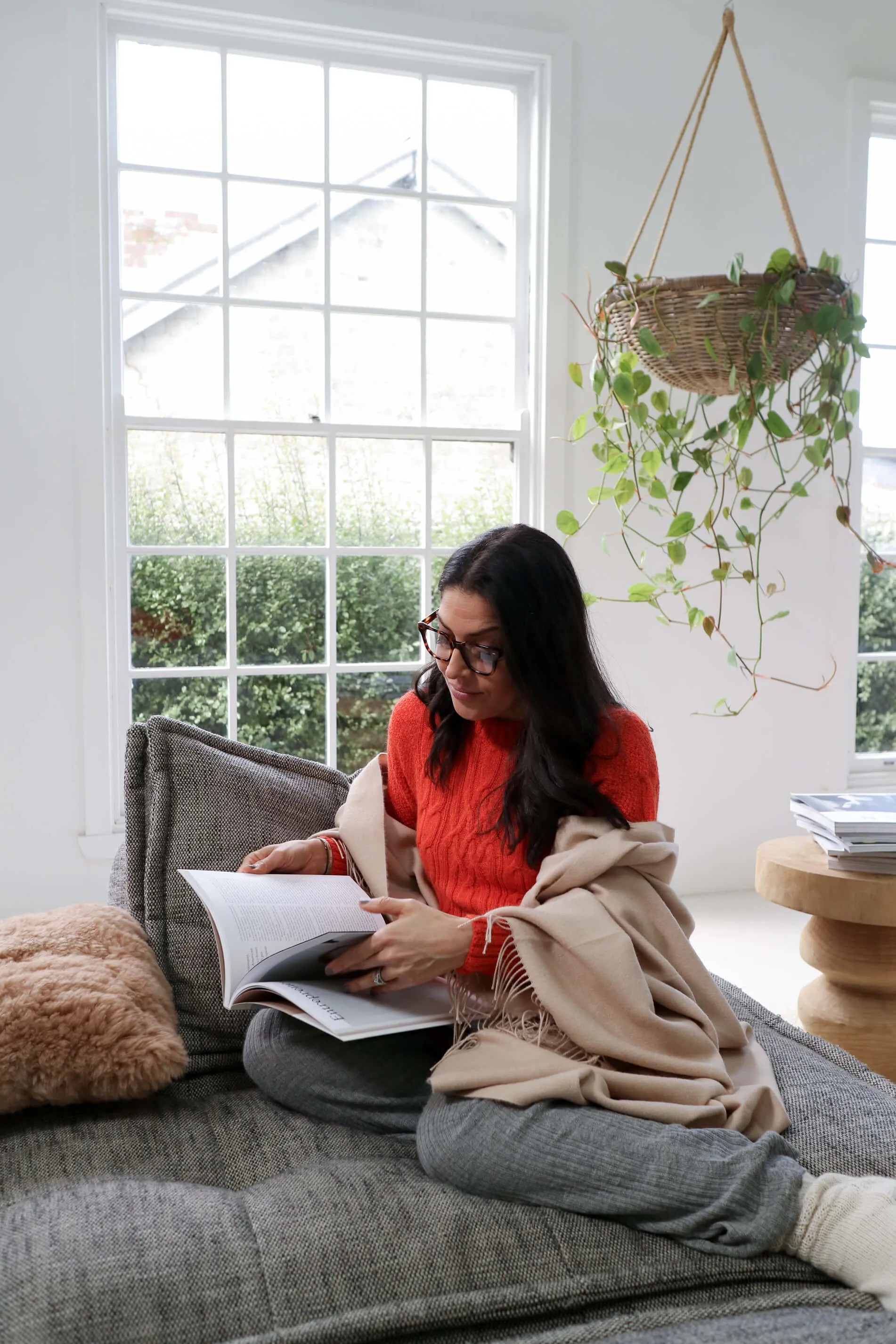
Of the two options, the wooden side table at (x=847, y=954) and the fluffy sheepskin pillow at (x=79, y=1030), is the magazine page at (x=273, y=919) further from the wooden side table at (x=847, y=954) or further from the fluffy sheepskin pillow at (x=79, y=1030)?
the wooden side table at (x=847, y=954)

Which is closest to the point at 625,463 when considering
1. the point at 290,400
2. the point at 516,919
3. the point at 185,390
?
the point at 290,400

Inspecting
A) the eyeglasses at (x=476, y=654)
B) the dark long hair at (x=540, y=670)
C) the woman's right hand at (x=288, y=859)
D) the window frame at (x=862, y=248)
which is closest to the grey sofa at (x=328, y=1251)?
the woman's right hand at (x=288, y=859)

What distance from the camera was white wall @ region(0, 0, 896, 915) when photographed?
3.07 meters

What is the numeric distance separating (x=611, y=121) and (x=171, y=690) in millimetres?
2313

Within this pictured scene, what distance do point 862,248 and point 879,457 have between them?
0.74 meters

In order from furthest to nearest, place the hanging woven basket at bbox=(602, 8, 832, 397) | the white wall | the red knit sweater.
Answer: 1. the white wall
2. the hanging woven basket at bbox=(602, 8, 832, 397)
3. the red knit sweater

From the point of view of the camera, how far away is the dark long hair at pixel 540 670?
1662 mm

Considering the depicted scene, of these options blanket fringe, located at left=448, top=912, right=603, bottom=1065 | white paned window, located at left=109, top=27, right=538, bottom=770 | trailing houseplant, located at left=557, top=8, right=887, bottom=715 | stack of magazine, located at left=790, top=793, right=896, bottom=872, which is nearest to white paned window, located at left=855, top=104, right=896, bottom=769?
trailing houseplant, located at left=557, top=8, right=887, bottom=715

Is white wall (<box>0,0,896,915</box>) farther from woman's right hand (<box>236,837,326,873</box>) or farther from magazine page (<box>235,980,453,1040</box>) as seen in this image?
magazine page (<box>235,980,453,1040</box>)

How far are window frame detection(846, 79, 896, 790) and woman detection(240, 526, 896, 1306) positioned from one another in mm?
→ 2580

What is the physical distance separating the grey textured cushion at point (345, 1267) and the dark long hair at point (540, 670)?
528 millimetres

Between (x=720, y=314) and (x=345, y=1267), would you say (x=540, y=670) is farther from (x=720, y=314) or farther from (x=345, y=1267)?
(x=720, y=314)

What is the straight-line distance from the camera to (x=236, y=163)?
11.0 feet

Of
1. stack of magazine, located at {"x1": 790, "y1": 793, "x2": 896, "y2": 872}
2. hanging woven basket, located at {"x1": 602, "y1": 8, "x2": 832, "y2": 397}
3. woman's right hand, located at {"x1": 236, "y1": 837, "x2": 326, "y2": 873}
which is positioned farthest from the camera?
stack of magazine, located at {"x1": 790, "y1": 793, "x2": 896, "y2": 872}
